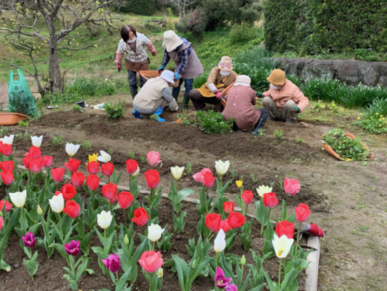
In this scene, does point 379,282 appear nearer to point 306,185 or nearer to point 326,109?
point 306,185

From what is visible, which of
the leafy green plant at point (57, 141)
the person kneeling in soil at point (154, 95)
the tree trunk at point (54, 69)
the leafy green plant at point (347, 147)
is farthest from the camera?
the tree trunk at point (54, 69)

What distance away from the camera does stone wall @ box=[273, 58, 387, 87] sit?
691cm

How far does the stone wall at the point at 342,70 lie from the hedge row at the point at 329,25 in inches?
25.0

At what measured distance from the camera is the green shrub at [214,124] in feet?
15.7

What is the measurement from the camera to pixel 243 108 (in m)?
4.86

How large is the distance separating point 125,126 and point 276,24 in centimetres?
639

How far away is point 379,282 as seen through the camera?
2.17 metres

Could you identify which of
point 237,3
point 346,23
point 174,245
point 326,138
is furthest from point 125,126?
point 237,3

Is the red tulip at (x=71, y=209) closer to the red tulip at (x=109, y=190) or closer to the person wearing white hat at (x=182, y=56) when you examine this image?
the red tulip at (x=109, y=190)

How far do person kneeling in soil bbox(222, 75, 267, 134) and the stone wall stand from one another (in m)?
3.17

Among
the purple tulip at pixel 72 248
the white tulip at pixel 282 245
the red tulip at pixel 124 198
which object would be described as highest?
the white tulip at pixel 282 245

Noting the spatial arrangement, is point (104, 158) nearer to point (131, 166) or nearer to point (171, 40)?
point (131, 166)

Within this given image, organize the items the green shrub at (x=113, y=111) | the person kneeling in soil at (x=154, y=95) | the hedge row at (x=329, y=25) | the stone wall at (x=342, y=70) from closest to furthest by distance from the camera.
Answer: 1. the green shrub at (x=113, y=111)
2. the person kneeling in soil at (x=154, y=95)
3. the stone wall at (x=342, y=70)
4. the hedge row at (x=329, y=25)

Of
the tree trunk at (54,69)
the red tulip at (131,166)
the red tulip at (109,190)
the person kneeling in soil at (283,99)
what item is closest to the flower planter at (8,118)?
the tree trunk at (54,69)
